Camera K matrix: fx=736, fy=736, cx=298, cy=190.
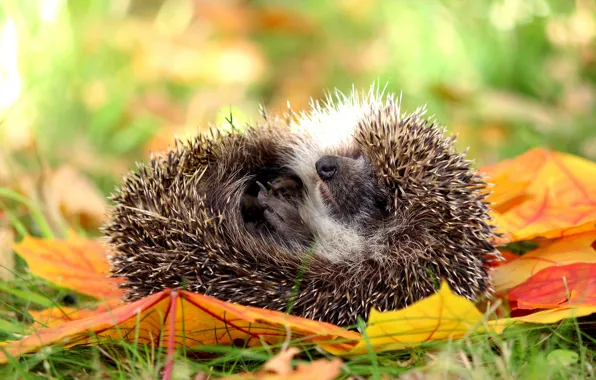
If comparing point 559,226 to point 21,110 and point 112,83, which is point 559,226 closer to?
point 21,110

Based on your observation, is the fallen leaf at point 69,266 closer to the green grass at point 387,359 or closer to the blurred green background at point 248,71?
the green grass at point 387,359

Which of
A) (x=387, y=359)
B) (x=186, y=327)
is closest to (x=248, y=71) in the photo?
(x=186, y=327)

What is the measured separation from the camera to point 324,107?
9.77ft

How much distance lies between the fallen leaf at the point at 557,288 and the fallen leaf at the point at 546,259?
41 mm

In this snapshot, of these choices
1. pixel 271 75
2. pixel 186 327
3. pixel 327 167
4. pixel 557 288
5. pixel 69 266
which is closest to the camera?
pixel 186 327

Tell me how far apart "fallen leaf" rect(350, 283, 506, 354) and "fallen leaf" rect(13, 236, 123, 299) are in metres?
1.06

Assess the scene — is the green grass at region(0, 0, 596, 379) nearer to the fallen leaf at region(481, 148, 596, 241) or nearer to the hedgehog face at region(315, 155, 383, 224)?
the fallen leaf at region(481, 148, 596, 241)

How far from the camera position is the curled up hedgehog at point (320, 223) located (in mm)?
2400

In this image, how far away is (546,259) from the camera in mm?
2709

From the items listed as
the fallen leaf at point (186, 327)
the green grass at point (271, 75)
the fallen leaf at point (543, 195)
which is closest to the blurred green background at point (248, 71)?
the green grass at point (271, 75)

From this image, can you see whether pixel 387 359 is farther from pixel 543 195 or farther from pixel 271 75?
pixel 271 75

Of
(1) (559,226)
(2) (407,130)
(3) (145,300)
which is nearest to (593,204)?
(1) (559,226)

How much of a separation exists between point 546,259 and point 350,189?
778 millimetres

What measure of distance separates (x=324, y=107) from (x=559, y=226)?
1.02m
